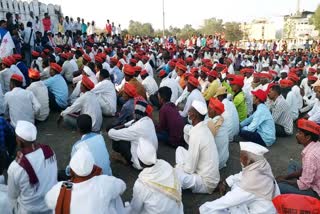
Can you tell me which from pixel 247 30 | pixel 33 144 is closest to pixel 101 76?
pixel 33 144

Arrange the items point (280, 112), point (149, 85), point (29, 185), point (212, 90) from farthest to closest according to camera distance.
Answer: point (149, 85)
point (212, 90)
point (280, 112)
point (29, 185)

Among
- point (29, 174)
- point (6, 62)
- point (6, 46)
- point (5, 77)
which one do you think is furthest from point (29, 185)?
point (6, 46)

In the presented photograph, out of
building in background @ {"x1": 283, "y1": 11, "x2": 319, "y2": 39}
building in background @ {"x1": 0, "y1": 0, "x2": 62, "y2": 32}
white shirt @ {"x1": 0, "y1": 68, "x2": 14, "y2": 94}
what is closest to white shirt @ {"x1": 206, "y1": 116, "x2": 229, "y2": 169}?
white shirt @ {"x1": 0, "y1": 68, "x2": 14, "y2": 94}

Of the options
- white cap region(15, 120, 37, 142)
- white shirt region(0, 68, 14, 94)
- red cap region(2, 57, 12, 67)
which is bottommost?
white cap region(15, 120, 37, 142)

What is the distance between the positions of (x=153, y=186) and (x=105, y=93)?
4.45m

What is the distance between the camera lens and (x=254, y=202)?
3588mm

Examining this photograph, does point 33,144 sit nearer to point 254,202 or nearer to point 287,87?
point 254,202

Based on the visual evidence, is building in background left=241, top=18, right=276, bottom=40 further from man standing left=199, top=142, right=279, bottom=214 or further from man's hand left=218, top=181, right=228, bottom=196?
man standing left=199, top=142, right=279, bottom=214

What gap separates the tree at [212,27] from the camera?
66.4 m

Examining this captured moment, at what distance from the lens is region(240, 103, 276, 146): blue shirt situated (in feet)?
21.9

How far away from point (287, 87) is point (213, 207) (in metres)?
6.47

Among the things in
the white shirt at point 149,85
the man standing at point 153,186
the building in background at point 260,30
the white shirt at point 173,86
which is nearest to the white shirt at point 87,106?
the white shirt at point 173,86

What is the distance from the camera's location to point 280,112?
24.2 feet

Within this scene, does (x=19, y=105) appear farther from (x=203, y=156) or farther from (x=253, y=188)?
(x=253, y=188)
